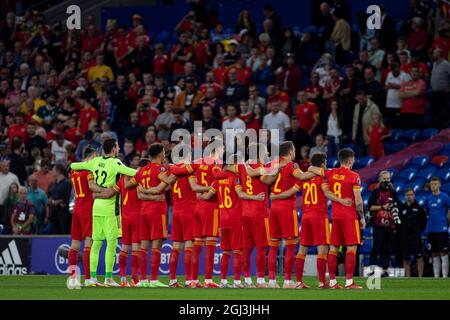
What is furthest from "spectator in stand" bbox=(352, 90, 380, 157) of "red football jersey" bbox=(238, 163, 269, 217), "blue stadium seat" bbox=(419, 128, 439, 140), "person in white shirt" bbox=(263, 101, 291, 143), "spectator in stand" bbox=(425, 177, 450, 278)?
"red football jersey" bbox=(238, 163, 269, 217)

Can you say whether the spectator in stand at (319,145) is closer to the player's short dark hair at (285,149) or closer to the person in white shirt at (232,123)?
the person in white shirt at (232,123)

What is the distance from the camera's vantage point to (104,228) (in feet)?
67.5

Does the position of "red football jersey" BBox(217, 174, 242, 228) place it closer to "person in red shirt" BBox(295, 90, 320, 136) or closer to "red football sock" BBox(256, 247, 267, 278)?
"red football sock" BBox(256, 247, 267, 278)

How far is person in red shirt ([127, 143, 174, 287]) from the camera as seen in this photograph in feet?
67.4

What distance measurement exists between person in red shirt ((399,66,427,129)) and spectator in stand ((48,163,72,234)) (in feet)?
27.4

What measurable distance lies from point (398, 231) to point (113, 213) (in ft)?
24.4

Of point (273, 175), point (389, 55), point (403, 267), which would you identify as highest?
point (389, 55)

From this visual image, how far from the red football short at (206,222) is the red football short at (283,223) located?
0.94 meters

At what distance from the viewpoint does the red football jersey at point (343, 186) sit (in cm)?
1961

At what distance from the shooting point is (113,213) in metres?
20.7

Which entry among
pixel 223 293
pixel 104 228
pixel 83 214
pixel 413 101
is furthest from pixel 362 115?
pixel 223 293

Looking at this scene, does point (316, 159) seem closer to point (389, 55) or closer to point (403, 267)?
point (403, 267)

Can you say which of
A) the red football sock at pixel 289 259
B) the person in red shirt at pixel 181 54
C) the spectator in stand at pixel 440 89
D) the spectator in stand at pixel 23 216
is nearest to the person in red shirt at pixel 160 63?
the person in red shirt at pixel 181 54
